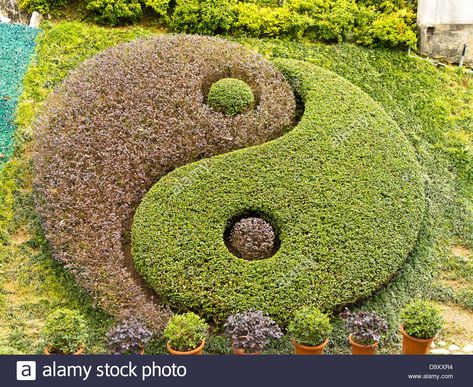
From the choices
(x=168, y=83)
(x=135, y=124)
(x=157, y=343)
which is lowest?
(x=157, y=343)

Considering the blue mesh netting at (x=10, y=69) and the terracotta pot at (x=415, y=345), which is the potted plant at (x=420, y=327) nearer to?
the terracotta pot at (x=415, y=345)

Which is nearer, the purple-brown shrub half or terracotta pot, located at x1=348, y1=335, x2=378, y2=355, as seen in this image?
terracotta pot, located at x1=348, y1=335, x2=378, y2=355

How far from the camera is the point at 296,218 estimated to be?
8.88 m

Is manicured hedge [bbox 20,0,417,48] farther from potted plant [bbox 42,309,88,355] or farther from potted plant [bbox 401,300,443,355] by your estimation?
potted plant [bbox 42,309,88,355]

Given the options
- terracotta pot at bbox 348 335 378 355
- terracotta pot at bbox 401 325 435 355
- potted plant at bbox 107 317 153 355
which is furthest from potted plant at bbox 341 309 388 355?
potted plant at bbox 107 317 153 355

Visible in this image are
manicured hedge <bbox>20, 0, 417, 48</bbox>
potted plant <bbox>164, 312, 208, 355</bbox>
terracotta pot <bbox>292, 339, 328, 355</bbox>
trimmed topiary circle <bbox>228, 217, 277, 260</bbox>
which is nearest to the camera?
potted plant <bbox>164, 312, 208, 355</bbox>

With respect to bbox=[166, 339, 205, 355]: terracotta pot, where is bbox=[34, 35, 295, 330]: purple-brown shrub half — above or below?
above

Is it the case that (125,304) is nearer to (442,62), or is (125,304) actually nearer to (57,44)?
(57,44)

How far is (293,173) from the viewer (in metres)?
9.37

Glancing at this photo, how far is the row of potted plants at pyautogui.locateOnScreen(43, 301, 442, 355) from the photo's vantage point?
Answer: 7.20 metres

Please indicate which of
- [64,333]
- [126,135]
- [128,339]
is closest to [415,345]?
[128,339]

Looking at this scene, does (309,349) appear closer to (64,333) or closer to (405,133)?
(64,333)

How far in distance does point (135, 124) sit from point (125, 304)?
292cm

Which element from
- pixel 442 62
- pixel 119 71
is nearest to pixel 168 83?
pixel 119 71
